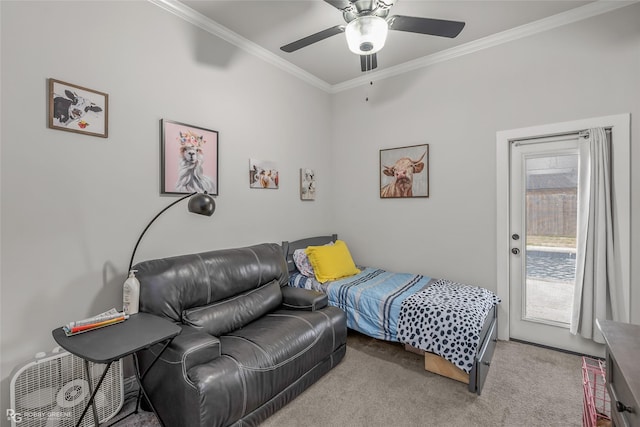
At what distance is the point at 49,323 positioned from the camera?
5.80 ft

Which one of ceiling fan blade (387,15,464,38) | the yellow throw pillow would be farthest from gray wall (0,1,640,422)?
ceiling fan blade (387,15,464,38)

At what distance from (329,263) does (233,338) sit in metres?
1.37

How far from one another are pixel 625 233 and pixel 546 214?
0.54 metres

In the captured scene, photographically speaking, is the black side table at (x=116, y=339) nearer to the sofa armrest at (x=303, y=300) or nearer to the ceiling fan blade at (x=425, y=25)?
the sofa armrest at (x=303, y=300)

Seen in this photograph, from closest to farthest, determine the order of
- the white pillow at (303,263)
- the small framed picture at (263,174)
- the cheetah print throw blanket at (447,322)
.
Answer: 1. the cheetah print throw blanket at (447,322)
2. the small framed picture at (263,174)
3. the white pillow at (303,263)

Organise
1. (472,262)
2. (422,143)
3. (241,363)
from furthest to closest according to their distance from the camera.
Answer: (422,143)
(472,262)
(241,363)

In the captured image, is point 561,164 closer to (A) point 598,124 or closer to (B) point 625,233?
(A) point 598,124

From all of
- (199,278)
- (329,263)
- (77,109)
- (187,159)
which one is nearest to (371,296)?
(329,263)

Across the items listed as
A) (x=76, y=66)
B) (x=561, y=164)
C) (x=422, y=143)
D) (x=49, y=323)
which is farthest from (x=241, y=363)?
(x=561, y=164)

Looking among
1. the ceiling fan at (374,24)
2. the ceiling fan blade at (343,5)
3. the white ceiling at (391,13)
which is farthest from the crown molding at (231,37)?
the ceiling fan blade at (343,5)

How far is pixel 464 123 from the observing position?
312cm

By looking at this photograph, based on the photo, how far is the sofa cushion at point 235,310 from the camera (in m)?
2.02

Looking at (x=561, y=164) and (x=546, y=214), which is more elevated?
(x=561, y=164)

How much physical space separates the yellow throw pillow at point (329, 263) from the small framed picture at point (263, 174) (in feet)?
2.77
